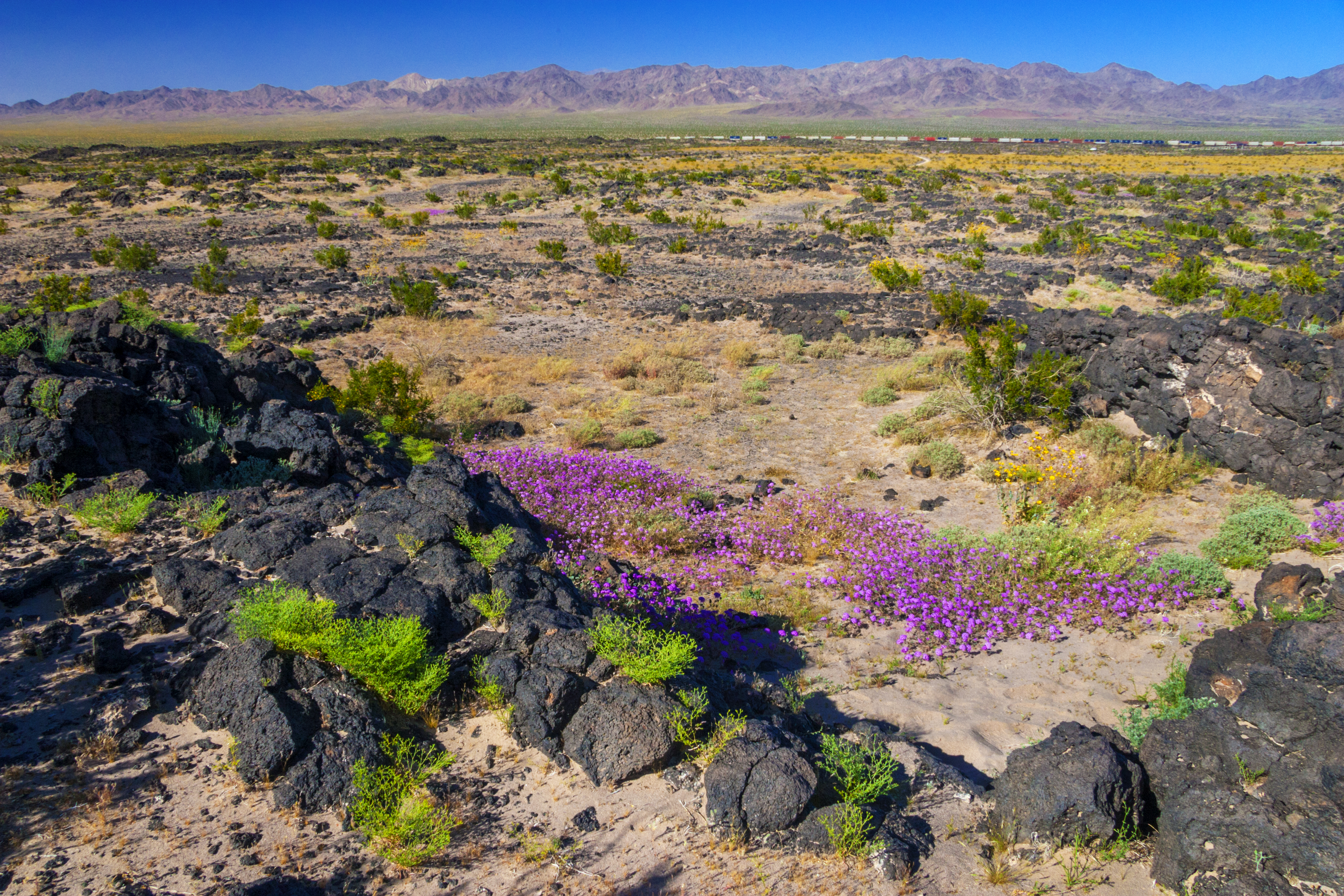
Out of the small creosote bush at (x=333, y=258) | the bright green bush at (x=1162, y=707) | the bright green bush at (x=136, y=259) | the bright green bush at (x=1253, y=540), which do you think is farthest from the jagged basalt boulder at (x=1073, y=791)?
the bright green bush at (x=136, y=259)

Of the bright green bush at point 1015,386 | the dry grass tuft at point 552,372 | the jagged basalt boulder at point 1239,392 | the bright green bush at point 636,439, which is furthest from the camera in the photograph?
the dry grass tuft at point 552,372

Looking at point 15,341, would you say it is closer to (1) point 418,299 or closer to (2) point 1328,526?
(1) point 418,299

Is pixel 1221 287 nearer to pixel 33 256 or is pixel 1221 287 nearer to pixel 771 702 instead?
pixel 771 702

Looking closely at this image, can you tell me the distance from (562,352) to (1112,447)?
10638mm

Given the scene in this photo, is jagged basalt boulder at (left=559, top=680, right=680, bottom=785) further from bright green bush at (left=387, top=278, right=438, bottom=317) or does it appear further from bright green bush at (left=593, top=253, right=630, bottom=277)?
bright green bush at (left=593, top=253, right=630, bottom=277)

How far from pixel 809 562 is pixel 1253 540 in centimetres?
438

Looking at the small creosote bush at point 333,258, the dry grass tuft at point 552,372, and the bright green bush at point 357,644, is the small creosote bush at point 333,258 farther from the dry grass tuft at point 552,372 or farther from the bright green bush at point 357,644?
the bright green bush at point 357,644

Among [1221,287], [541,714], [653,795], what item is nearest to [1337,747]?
[653,795]

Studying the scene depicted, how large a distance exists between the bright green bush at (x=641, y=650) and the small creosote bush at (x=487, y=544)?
3.41ft

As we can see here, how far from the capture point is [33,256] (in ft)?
72.3

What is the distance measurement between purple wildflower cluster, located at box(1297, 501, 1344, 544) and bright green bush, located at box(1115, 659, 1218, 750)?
2740 mm

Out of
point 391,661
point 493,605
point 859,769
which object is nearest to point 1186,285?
point 859,769

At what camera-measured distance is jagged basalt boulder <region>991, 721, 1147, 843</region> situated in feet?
11.7

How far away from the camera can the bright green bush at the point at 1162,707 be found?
4398 millimetres
